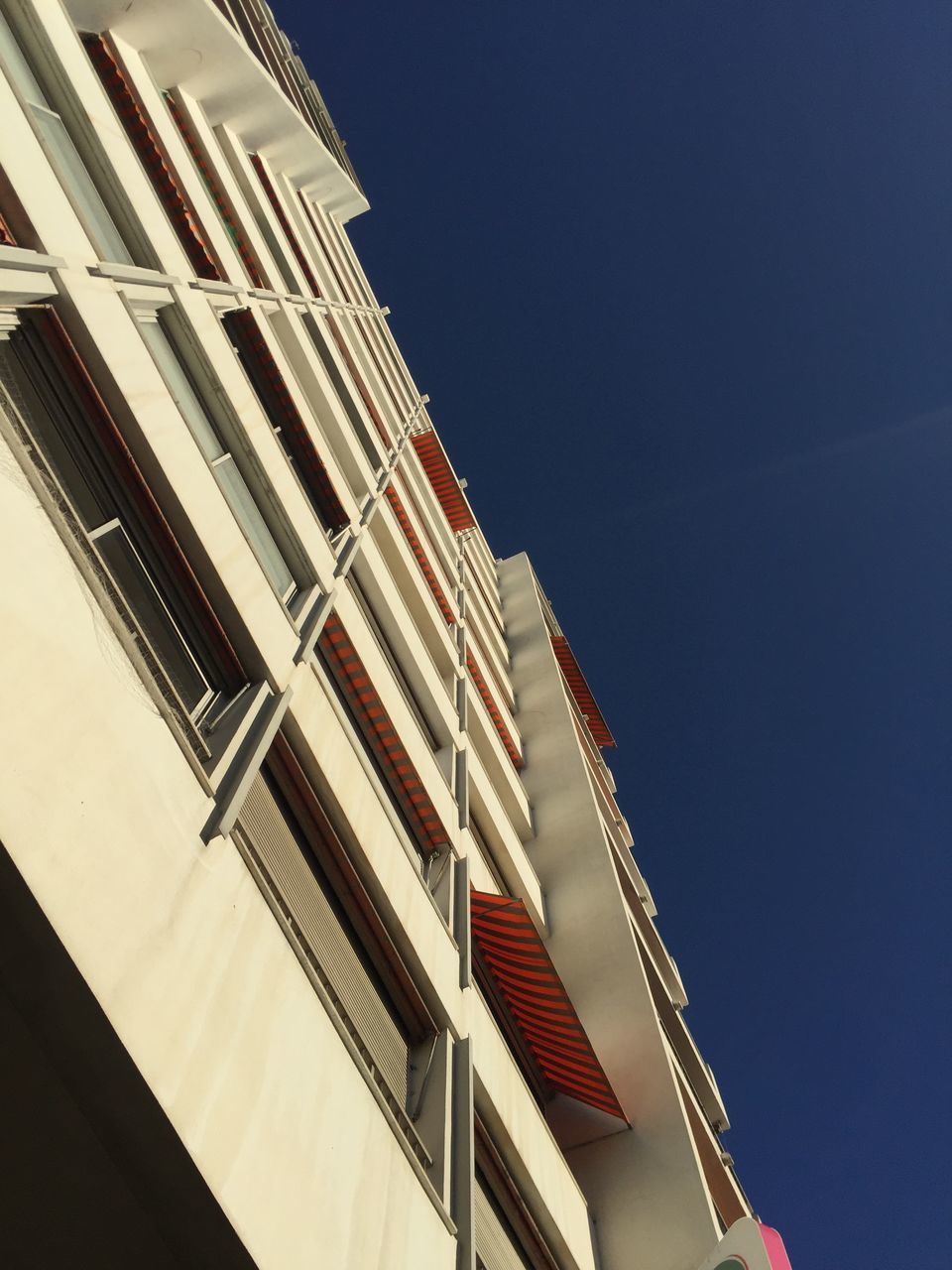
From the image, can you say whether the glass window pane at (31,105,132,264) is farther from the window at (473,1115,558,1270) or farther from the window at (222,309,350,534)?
the window at (473,1115,558,1270)

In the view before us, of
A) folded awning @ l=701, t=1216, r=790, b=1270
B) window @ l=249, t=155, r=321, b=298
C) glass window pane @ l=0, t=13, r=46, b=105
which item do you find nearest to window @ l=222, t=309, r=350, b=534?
glass window pane @ l=0, t=13, r=46, b=105

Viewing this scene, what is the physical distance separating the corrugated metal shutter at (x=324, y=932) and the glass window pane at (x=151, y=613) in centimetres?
87

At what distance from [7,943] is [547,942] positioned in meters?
10.6

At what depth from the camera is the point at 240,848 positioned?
189 inches

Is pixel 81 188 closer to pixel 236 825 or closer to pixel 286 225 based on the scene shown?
pixel 236 825

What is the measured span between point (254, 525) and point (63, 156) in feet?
10.5

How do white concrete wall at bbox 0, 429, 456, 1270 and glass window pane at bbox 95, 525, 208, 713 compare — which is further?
glass window pane at bbox 95, 525, 208, 713

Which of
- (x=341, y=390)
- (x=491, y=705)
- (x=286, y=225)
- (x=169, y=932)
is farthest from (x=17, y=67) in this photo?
(x=491, y=705)

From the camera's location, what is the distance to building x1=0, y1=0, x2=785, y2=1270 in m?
3.36

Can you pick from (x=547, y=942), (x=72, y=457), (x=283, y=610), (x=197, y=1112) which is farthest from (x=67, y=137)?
(x=547, y=942)

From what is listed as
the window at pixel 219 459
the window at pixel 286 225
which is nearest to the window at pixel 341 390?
the window at pixel 286 225

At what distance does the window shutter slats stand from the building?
0.04 metres

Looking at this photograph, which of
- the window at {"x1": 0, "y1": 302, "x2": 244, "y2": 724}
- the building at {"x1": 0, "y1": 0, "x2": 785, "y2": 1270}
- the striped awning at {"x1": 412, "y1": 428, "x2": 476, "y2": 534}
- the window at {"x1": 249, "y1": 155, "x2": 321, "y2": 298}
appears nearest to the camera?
the building at {"x1": 0, "y1": 0, "x2": 785, "y2": 1270}

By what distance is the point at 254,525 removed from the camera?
747 centimetres
